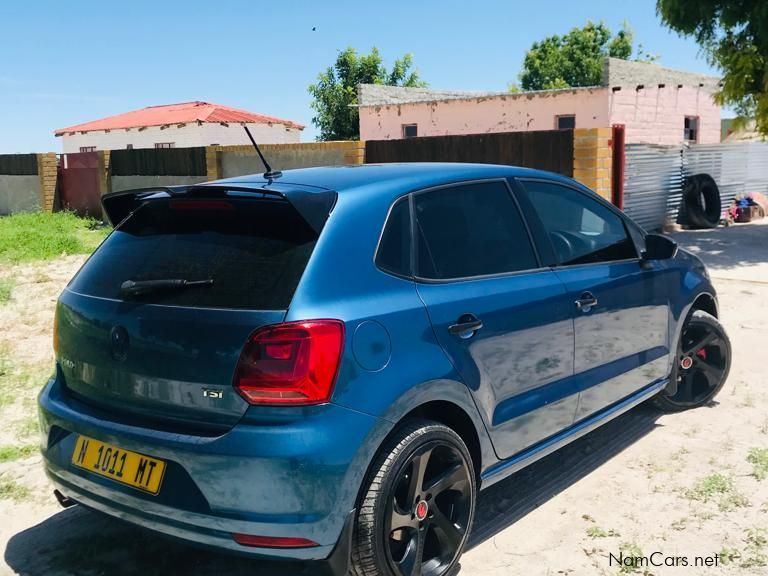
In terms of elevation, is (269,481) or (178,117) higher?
(178,117)

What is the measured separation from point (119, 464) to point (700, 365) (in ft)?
12.4

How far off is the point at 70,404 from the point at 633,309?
2835 mm

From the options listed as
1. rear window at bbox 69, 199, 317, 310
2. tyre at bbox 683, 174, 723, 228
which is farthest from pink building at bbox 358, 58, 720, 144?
rear window at bbox 69, 199, 317, 310

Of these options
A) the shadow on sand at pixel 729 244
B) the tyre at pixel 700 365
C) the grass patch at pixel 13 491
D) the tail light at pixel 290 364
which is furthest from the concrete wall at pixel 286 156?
the tail light at pixel 290 364

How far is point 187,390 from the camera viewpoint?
2678 millimetres

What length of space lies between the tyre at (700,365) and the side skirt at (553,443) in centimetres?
62

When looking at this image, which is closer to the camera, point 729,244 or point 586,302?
point 586,302

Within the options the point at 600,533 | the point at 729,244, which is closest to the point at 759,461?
the point at 600,533

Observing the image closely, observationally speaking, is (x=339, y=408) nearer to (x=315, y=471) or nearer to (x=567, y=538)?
(x=315, y=471)

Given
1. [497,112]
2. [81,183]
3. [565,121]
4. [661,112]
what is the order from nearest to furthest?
[81,183] < [565,121] < [661,112] < [497,112]

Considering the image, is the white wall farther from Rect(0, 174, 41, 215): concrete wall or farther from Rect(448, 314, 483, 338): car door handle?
Rect(448, 314, 483, 338): car door handle

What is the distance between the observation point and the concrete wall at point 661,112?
2241 centimetres

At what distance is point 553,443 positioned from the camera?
3.61m
